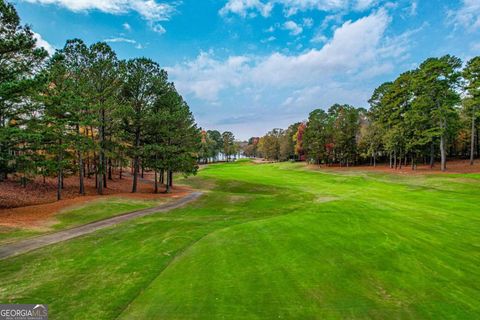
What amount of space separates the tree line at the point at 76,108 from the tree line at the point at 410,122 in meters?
36.4

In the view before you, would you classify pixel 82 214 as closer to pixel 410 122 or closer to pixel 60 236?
pixel 60 236

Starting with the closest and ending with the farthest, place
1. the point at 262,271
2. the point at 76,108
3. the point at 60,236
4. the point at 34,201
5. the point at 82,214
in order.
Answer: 1. the point at 262,271
2. the point at 60,236
3. the point at 82,214
4. the point at 76,108
5. the point at 34,201

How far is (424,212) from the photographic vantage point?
1855cm

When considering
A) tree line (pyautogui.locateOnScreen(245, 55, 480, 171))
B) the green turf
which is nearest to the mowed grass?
the green turf

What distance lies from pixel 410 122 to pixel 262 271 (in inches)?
1866

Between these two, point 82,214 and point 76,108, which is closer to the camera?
point 82,214

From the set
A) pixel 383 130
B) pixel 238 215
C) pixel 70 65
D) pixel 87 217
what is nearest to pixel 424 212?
pixel 238 215

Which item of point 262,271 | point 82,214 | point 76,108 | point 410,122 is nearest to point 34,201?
point 76,108

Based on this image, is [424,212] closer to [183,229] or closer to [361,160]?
[183,229]

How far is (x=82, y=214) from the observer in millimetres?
18844

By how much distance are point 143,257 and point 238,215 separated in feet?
33.6

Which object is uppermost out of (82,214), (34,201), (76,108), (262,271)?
(76,108)

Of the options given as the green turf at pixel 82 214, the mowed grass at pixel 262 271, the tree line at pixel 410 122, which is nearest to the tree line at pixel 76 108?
the green turf at pixel 82 214

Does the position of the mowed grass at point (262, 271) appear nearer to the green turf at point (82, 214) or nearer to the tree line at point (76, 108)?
the green turf at point (82, 214)
